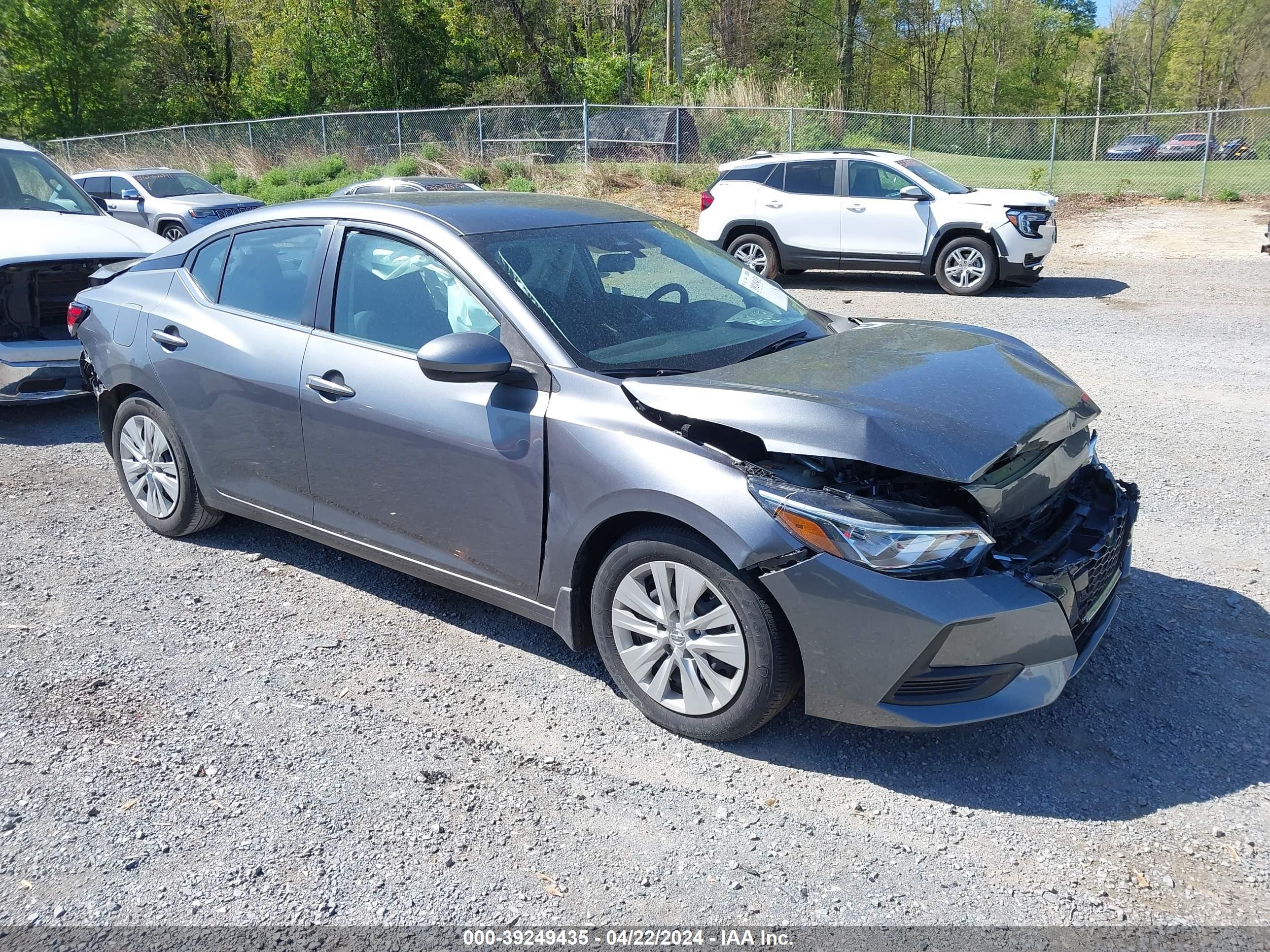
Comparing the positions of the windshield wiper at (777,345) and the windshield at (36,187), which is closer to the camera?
the windshield wiper at (777,345)

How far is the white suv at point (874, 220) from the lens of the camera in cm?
1302

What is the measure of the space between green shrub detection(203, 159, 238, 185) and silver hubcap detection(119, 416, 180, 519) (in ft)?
83.5

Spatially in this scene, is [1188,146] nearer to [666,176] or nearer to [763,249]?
[666,176]

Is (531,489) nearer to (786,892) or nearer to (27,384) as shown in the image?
(786,892)

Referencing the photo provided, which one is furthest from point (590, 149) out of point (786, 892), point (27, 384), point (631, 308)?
point (786, 892)

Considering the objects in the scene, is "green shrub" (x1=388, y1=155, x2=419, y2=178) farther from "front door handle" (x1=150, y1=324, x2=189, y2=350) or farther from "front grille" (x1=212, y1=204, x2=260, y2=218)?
"front door handle" (x1=150, y1=324, x2=189, y2=350)

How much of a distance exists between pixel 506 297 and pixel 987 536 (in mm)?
1870

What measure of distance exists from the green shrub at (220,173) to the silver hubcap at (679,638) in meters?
28.2

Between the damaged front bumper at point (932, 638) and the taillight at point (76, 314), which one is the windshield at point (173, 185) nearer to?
the taillight at point (76, 314)

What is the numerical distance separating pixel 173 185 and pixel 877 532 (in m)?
20.6

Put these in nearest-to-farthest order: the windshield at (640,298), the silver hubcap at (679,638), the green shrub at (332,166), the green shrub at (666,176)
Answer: the silver hubcap at (679,638) → the windshield at (640,298) → the green shrub at (666,176) → the green shrub at (332,166)

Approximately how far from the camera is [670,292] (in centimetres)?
430

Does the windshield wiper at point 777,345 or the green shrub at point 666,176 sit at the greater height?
the green shrub at point 666,176

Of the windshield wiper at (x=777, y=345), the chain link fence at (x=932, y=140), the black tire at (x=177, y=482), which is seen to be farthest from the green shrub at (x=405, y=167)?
the windshield wiper at (x=777, y=345)
